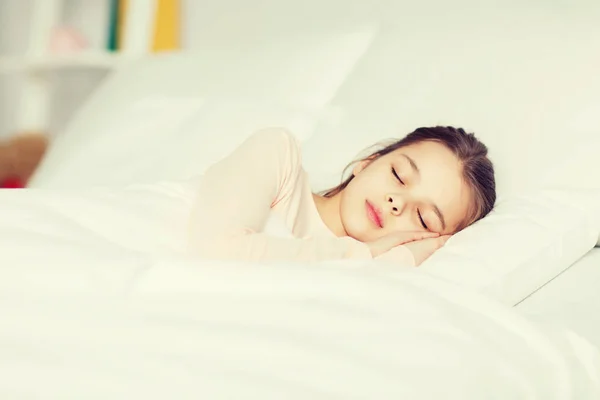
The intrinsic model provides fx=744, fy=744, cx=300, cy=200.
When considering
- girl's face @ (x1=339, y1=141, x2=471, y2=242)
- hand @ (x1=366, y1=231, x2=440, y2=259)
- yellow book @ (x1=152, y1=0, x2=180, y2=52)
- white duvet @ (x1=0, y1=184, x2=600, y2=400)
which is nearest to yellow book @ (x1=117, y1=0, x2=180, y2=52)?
yellow book @ (x1=152, y1=0, x2=180, y2=52)

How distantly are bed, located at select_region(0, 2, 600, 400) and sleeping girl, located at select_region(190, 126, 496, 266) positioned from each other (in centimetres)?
7

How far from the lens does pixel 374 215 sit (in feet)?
3.94

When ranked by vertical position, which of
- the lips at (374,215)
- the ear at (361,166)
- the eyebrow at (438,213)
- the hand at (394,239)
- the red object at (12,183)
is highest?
the ear at (361,166)

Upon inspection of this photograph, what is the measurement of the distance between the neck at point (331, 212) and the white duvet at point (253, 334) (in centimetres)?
35

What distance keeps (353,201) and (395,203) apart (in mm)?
82

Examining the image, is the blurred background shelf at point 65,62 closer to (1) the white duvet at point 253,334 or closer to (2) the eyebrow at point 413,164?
(2) the eyebrow at point 413,164

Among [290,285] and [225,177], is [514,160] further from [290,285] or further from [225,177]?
[290,285]

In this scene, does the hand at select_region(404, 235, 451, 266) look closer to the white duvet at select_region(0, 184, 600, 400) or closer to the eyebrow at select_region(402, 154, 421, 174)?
the eyebrow at select_region(402, 154, 421, 174)

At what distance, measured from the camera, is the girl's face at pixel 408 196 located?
3.89 feet

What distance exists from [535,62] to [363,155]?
1.17 ft

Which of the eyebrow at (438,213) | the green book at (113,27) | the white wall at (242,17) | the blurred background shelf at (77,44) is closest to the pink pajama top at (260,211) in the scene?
the eyebrow at (438,213)

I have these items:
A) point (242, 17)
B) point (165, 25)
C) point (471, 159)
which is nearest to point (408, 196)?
point (471, 159)

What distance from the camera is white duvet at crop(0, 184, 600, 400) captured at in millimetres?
592

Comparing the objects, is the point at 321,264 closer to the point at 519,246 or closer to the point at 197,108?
the point at 519,246
